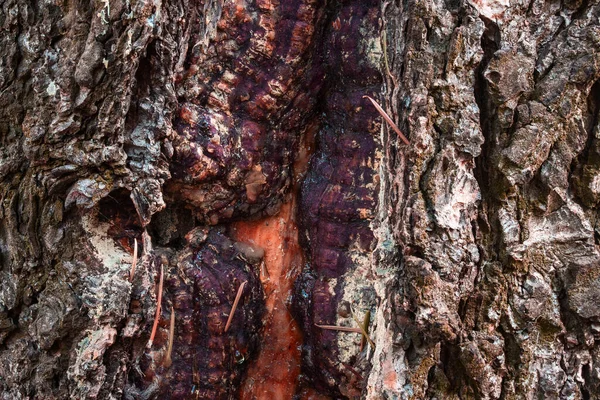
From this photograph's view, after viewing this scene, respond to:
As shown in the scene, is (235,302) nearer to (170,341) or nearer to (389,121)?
(170,341)

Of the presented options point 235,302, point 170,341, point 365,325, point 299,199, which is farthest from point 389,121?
point 170,341

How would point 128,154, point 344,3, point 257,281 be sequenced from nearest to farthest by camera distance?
point 128,154 → point 344,3 → point 257,281

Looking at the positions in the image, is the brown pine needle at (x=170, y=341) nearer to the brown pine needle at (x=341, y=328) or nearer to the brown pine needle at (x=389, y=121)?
the brown pine needle at (x=341, y=328)

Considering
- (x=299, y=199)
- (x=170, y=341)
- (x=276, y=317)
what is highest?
(x=299, y=199)

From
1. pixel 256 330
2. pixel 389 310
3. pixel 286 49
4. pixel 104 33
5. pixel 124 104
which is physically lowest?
pixel 256 330

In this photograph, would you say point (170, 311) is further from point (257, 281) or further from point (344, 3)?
point (344, 3)

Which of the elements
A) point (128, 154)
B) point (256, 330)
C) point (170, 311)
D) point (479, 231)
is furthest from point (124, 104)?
point (479, 231)

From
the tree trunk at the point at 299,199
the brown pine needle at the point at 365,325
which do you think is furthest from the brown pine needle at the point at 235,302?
the brown pine needle at the point at 365,325

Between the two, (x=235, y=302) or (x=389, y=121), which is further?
(x=235, y=302)
